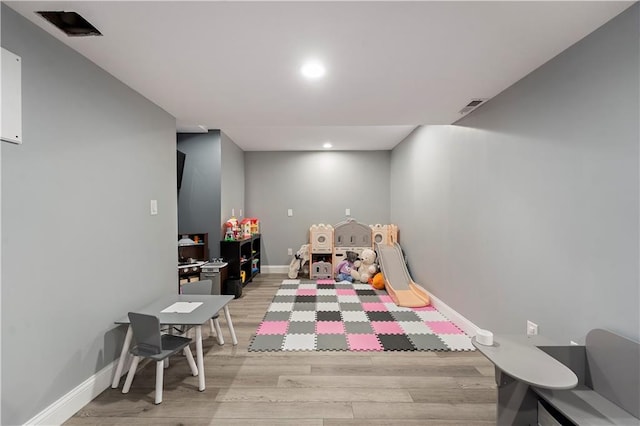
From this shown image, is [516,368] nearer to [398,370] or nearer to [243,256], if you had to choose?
[398,370]

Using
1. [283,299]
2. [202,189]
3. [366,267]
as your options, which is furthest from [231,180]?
[366,267]

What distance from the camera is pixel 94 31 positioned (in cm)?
156

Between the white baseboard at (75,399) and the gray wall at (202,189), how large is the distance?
239cm

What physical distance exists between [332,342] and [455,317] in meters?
1.41

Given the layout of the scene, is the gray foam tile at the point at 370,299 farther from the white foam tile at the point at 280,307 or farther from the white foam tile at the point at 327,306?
the white foam tile at the point at 280,307

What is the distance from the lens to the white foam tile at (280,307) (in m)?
3.69

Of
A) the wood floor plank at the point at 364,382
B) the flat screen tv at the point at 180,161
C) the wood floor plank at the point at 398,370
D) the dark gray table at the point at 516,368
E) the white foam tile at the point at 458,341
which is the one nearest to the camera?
the dark gray table at the point at 516,368

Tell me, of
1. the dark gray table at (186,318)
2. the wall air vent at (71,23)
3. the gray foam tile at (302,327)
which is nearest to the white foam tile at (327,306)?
the gray foam tile at (302,327)

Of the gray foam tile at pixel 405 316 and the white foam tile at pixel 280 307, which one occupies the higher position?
the gray foam tile at pixel 405 316

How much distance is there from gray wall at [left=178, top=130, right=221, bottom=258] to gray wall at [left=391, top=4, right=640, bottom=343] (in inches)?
129

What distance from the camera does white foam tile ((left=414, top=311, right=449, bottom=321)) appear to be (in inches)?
132

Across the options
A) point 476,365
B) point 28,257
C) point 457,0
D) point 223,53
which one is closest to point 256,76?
point 223,53

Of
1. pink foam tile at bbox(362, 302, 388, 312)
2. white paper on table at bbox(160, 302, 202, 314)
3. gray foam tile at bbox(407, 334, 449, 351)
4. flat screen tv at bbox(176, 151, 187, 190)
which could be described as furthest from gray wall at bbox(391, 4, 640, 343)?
flat screen tv at bbox(176, 151, 187, 190)

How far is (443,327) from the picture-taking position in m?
3.12
